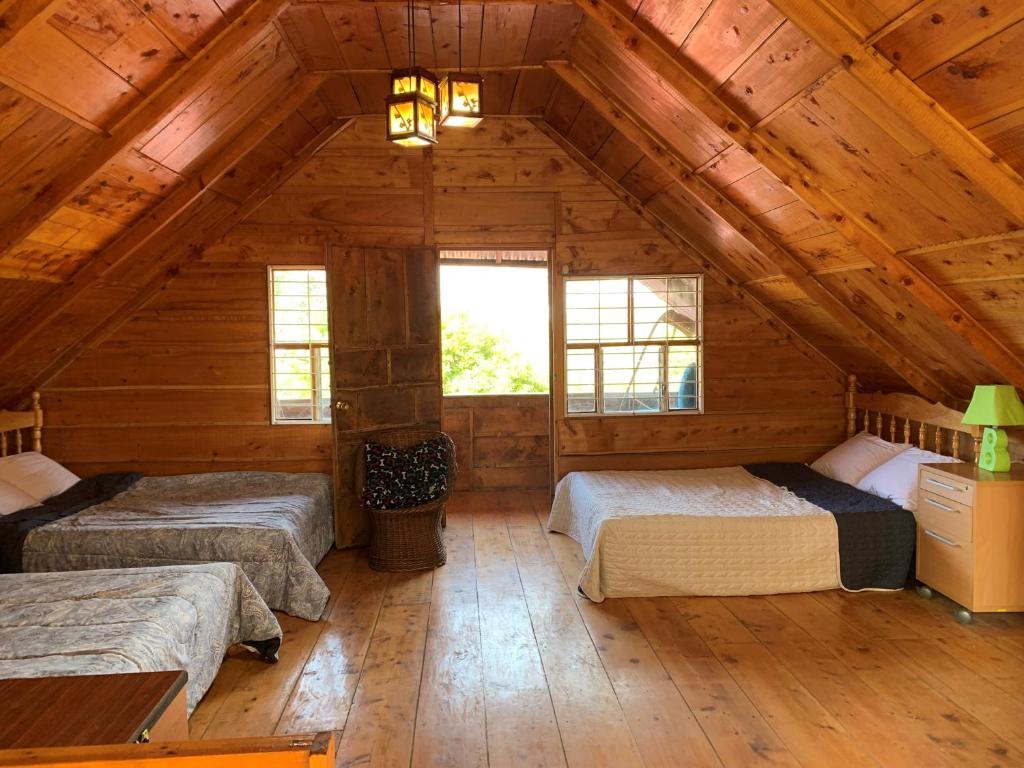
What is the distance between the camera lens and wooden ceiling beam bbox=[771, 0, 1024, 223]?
8.25 ft

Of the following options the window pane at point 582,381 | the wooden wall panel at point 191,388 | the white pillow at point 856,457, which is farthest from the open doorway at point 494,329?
the white pillow at point 856,457

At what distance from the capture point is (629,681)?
331cm

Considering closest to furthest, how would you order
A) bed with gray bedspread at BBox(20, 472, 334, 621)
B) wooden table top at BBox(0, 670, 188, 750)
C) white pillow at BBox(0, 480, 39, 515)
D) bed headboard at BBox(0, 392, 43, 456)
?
wooden table top at BBox(0, 670, 188, 750)
bed with gray bedspread at BBox(20, 472, 334, 621)
white pillow at BBox(0, 480, 39, 515)
bed headboard at BBox(0, 392, 43, 456)

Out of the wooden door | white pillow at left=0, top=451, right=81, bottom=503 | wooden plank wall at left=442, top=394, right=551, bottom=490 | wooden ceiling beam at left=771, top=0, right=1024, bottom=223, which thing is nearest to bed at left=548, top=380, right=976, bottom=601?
the wooden door

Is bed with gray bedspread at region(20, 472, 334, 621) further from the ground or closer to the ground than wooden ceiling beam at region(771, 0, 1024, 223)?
closer to the ground

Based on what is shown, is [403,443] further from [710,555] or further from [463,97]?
[463,97]

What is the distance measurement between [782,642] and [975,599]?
0.99 meters

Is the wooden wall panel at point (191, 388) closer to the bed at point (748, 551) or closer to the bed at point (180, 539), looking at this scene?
the bed at point (180, 539)

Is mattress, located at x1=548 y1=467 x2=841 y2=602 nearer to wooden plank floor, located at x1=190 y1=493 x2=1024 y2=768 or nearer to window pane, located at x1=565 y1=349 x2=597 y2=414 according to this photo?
wooden plank floor, located at x1=190 y1=493 x2=1024 y2=768

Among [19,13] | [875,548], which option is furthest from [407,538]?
[19,13]

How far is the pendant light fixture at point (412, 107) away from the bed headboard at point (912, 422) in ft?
10.1

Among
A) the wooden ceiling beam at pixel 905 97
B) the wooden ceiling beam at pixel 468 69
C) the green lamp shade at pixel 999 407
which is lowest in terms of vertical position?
the green lamp shade at pixel 999 407

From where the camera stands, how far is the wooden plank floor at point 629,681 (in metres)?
2.79

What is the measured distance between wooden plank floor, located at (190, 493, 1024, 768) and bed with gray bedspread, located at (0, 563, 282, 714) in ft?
0.78
